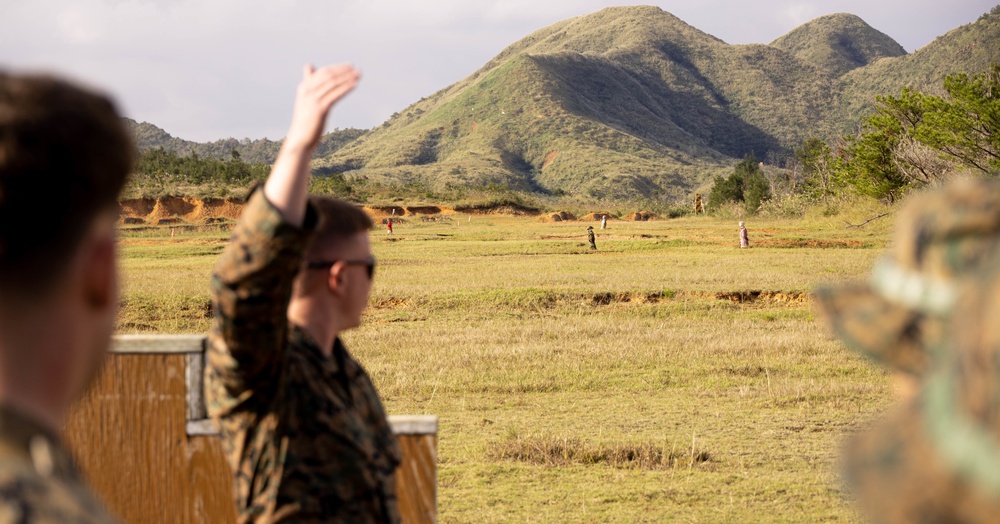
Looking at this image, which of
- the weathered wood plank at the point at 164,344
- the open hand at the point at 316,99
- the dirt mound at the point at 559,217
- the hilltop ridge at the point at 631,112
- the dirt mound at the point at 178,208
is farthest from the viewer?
the hilltop ridge at the point at 631,112

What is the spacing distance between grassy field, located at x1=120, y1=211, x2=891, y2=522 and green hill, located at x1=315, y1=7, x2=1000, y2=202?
3366 inches

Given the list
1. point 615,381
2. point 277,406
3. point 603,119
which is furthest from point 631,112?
point 277,406

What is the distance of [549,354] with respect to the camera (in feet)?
39.0

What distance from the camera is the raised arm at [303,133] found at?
2043mm

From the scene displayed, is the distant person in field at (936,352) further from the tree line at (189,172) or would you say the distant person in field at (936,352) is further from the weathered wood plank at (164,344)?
Answer: the tree line at (189,172)

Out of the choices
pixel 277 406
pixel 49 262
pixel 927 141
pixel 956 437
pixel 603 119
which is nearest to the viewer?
pixel 956 437

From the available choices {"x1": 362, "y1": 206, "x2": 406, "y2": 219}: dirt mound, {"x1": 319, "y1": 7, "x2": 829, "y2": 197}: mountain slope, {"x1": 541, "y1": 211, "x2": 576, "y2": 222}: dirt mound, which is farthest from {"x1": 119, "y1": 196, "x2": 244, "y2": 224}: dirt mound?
{"x1": 319, "y1": 7, "x2": 829, "y2": 197}: mountain slope

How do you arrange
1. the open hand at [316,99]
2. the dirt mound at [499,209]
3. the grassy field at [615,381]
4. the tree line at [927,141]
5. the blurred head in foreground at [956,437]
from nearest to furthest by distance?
the blurred head in foreground at [956,437]
the open hand at [316,99]
the grassy field at [615,381]
the tree line at [927,141]
the dirt mound at [499,209]

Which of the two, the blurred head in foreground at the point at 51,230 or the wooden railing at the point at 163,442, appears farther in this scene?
the wooden railing at the point at 163,442

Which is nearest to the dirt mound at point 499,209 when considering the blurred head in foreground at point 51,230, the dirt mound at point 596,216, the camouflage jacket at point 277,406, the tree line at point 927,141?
the dirt mound at point 596,216

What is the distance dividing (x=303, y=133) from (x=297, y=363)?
0.58 metres

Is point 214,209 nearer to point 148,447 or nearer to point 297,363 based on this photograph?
point 148,447

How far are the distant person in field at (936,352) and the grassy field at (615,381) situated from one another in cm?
518

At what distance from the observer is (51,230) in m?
1.01
